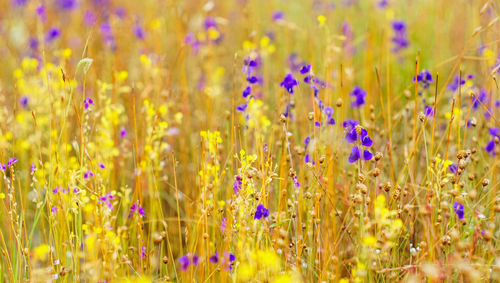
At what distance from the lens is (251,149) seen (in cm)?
253

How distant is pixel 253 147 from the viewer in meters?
2.47

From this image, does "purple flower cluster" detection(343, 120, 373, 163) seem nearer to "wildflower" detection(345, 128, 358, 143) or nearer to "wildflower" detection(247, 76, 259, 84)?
"wildflower" detection(345, 128, 358, 143)

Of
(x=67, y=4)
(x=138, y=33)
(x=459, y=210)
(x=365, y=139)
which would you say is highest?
(x=67, y=4)

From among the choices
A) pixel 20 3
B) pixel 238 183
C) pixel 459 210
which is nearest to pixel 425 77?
pixel 459 210

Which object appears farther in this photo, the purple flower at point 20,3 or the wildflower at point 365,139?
the purple flower at point 20,3

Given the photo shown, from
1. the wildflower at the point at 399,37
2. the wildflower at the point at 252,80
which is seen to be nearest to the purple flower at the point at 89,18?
the wildflower at the point at 399,37

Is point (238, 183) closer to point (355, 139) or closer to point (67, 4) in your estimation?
point (355, 139)

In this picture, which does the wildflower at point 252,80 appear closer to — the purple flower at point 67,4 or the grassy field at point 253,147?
the grassy field at point 253,147

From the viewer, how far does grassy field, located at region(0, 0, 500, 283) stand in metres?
1.51

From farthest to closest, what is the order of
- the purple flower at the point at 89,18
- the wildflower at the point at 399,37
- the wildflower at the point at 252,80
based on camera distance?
the purple flower at the point at 89,18 < the wildflower at the point at 399,37 < the wildflower at the point at 252,80

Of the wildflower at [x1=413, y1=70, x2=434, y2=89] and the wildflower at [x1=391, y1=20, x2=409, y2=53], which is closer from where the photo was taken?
the wildflower at [x1=413, y1=70, x2=434, y2=89]

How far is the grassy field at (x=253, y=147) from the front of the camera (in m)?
1.51

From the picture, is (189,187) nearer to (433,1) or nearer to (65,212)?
(65,212)

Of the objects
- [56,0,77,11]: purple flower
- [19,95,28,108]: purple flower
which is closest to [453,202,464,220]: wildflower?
[19,95,28,108]: purple flower
